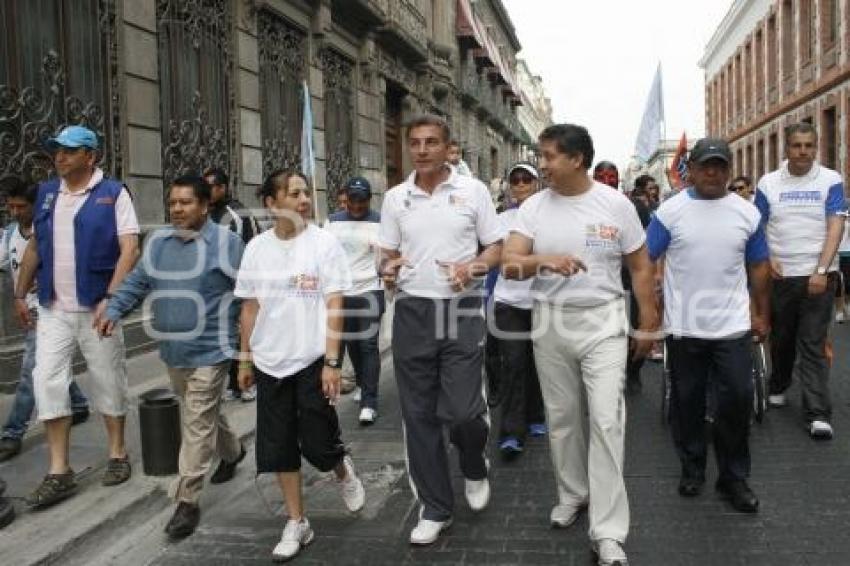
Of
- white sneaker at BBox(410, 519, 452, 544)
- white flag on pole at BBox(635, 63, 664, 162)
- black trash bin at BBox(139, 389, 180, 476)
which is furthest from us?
white flag on pole at BBox(635, 63, 664, 162)

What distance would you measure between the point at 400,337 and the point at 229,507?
1.59 m

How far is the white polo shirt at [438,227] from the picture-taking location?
14.0 ft

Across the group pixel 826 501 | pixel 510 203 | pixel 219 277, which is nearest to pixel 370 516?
pixel 219 277

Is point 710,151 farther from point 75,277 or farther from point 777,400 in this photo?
point 75,277

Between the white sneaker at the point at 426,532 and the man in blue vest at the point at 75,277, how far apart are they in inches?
77.5

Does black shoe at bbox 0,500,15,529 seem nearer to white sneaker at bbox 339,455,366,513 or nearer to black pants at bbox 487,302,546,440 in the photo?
white sneaker at bbox 339,455,366,513

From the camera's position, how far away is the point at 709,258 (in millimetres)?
4523

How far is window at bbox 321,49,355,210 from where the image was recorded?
16656 millimetres

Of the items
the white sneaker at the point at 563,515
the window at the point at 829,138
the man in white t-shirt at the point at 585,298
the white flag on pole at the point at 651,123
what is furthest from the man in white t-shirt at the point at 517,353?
the window at the point at 829,138

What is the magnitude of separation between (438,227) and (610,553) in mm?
1748

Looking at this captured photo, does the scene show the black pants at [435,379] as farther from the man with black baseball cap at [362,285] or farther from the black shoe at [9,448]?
the black shoe at [9,448]

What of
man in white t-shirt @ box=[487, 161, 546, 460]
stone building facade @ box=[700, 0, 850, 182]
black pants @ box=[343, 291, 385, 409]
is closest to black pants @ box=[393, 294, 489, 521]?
man in white t-shirt @ box=[487, 161, 546, 460]

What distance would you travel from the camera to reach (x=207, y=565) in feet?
13.4

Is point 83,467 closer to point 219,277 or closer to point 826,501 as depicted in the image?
point 219,277
